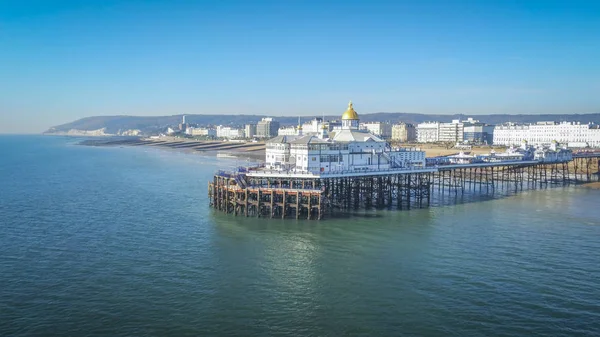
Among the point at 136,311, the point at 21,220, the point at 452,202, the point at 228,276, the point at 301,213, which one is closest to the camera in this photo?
the point at 136,311

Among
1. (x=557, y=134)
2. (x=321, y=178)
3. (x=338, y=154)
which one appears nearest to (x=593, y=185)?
(x=338, y=154)

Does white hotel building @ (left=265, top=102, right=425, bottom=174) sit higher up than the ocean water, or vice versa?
white hotel building @ (left=265, top=102, right=425, bottom=174)

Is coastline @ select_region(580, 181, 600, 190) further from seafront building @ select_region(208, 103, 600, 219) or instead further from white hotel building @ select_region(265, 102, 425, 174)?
white hotel building @ select_region(265, 102, 425, 174)

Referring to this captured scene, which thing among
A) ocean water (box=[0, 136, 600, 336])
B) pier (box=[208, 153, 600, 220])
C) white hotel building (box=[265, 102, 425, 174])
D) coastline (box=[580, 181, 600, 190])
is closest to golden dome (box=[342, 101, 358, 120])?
white hotel building (box=[265, 102, 425, 174])

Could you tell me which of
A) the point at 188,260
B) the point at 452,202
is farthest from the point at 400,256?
the point at 452,202

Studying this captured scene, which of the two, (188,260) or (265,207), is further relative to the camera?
(265,207)

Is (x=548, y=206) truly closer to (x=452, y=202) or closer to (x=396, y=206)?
(x=452, y=202)

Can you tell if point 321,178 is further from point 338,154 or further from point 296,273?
point 296,273
